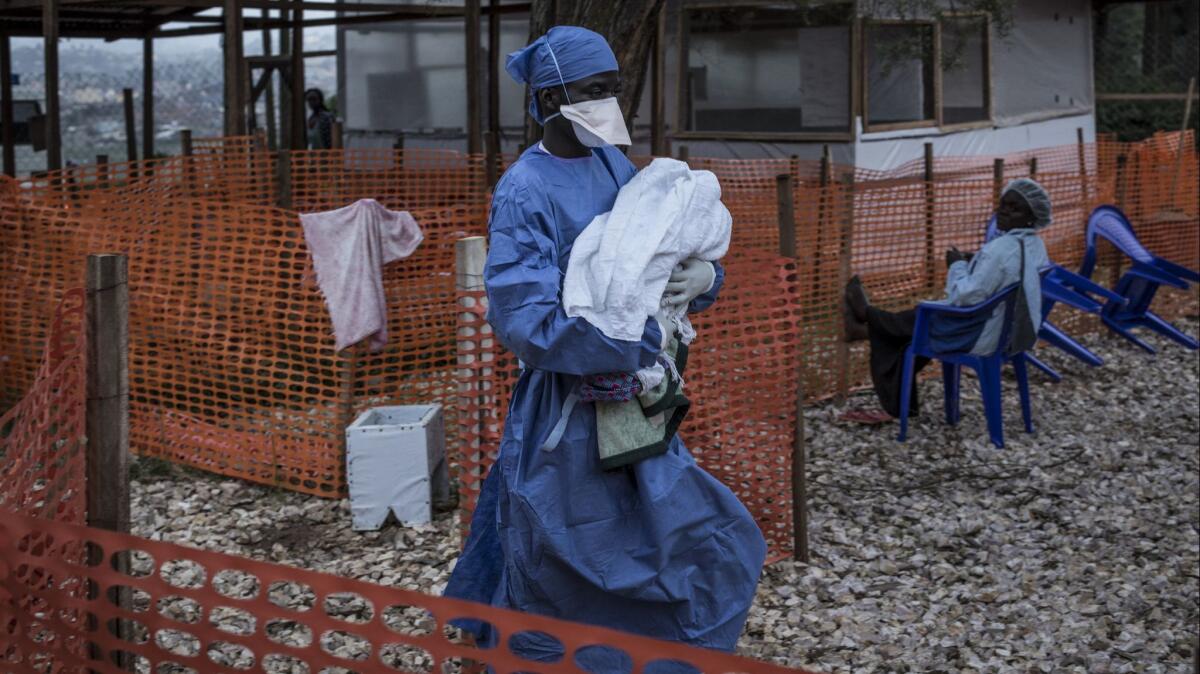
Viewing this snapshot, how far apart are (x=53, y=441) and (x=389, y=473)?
7.91 ft

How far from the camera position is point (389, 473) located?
222 inches

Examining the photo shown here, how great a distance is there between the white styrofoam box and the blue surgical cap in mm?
2886

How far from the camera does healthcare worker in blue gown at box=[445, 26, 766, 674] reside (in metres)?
2.99

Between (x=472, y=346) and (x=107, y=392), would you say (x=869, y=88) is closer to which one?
(x=472, y=346)

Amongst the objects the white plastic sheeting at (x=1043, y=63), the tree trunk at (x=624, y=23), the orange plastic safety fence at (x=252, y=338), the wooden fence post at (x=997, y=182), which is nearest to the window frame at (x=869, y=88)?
the white plastic sheeting at (x=1043, y=63)

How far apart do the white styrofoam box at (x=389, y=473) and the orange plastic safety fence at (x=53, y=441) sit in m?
2.31

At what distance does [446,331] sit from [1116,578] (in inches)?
133

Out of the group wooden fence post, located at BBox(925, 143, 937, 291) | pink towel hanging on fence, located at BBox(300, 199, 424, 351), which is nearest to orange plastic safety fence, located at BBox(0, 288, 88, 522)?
pink towel hanging on fence, located at BBox(300, 199, 424, 351)

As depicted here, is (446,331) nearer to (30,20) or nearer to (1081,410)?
(1081,410)

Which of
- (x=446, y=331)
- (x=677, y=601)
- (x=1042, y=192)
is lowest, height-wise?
(x=677, y=601)

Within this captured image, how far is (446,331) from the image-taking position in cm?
659

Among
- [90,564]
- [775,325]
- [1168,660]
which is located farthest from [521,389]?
[1168,660]

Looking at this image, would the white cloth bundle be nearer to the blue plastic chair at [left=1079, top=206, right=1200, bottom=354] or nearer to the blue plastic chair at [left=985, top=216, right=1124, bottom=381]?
the blue plastic chair at [left=985, top=216, right=1124, bottom=381]

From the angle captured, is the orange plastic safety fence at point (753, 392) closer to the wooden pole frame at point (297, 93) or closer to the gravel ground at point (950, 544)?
the gravel ground at point (950, 544)
